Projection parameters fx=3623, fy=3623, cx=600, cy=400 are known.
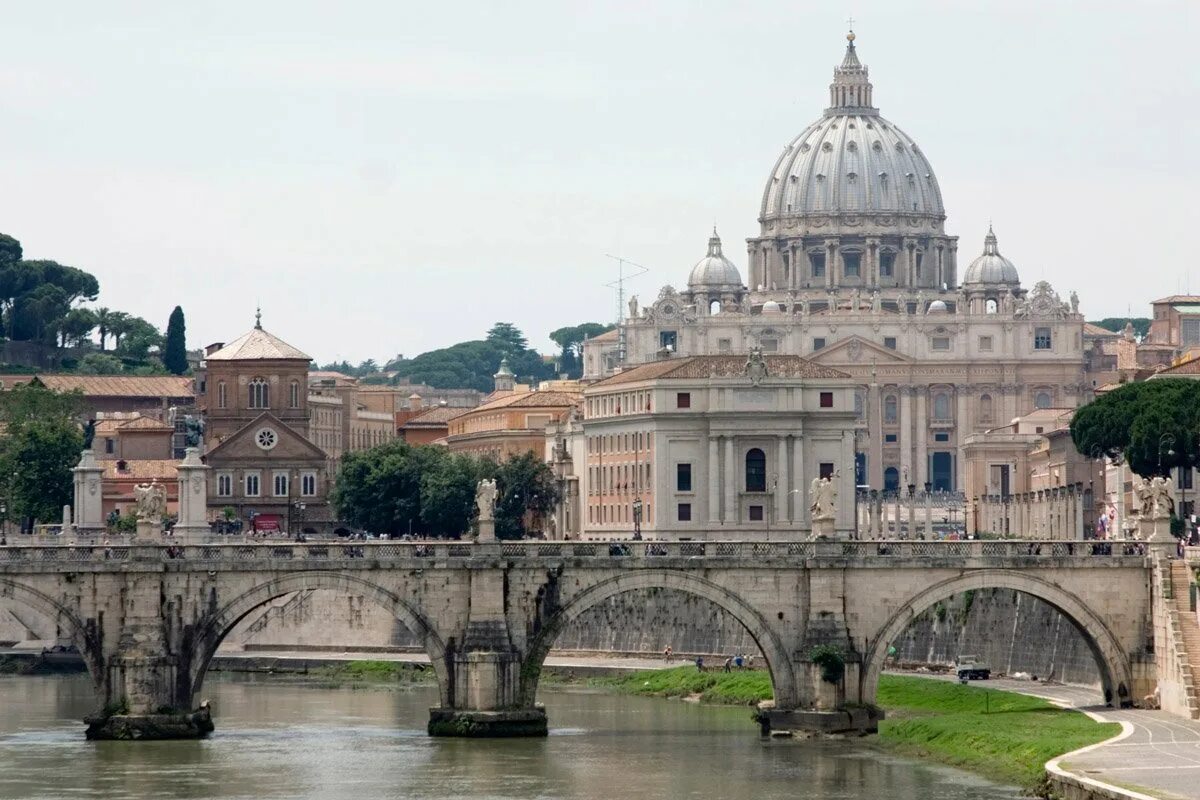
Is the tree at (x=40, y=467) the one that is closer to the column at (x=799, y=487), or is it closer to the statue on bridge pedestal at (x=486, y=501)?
the column at (x=799, y=487)

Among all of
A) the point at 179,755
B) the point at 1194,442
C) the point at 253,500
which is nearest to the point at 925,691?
the point at 179,755

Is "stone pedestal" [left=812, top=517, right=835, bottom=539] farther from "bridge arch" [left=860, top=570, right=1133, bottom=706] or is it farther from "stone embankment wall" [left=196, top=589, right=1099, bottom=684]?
"stone embankment wall" [left=196, top=589, right=1099, bottom=684]

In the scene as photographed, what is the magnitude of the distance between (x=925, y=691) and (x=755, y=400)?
209 feet

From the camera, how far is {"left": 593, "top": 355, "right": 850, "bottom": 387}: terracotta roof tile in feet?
516

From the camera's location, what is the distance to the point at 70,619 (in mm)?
88000

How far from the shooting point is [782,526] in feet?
509

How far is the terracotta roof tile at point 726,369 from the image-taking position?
15738cm

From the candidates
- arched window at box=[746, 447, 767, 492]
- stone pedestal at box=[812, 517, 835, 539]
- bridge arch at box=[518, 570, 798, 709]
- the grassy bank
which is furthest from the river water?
arched window at box=[746, 447, 767, 492]

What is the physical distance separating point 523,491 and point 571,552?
85555 mm

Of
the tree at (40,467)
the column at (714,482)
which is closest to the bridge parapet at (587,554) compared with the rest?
the tree at (40,467)

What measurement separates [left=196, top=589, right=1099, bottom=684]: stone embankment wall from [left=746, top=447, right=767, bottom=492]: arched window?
98.0 ft

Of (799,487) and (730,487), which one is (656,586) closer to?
(799,487)

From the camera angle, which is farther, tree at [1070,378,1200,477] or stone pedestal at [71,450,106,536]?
stone pedestal at [71,450,106,536]

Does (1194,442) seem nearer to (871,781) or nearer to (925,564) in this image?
(925,564)
